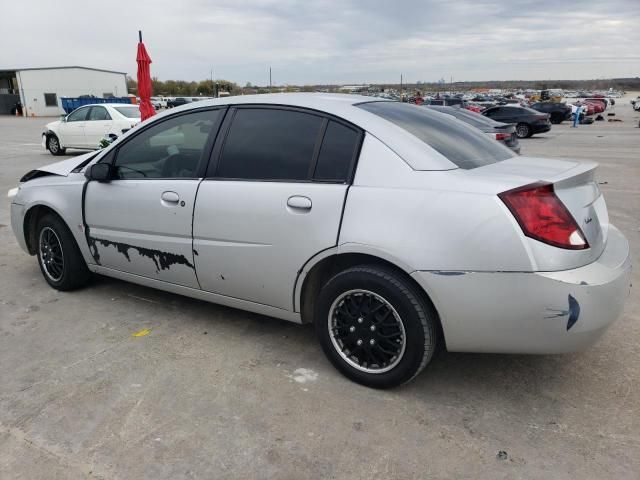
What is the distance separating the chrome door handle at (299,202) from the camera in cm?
296

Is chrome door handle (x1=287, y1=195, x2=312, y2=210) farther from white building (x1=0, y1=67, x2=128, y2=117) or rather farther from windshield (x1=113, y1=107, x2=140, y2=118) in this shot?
white building (x1=0, y1=67, x2=128, y2=117)

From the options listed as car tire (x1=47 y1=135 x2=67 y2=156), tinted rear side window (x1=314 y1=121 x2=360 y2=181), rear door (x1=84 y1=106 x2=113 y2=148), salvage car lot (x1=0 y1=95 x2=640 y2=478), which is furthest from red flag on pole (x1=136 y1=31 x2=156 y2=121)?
tinted rear side window (x1=314 y1=121 x2=360 y2=181)

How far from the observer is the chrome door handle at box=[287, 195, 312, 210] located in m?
2.96

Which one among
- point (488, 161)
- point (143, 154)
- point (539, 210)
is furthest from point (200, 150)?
point (539, 210)

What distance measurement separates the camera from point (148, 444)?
2.54 m

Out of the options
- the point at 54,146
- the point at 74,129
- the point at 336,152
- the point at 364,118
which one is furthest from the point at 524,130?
the point at 336,152

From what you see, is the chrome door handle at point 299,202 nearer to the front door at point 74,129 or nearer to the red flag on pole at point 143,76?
the red flag on pole at point 143,76

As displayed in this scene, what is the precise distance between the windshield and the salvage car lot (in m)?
11.7

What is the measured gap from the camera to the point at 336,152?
301 centimetres

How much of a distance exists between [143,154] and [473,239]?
100 inches

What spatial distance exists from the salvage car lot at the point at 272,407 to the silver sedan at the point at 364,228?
29cm

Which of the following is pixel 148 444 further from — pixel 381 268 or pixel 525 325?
pixel 525 325

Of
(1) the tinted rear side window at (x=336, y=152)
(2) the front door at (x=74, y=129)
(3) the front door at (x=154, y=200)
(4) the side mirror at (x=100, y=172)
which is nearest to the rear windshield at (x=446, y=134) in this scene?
(1) the tinted rear side window at (x=336, y=152)

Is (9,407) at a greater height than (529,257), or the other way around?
(529,257)
